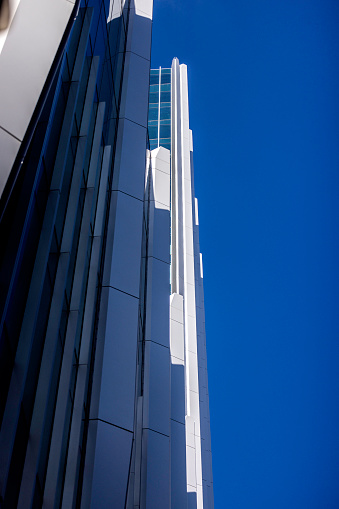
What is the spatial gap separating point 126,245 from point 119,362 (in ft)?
10.8

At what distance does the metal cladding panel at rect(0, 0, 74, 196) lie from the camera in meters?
6.76

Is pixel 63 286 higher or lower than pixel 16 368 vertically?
higher

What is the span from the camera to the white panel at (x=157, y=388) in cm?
1886

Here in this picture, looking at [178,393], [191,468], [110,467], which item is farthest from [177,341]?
[110,467]

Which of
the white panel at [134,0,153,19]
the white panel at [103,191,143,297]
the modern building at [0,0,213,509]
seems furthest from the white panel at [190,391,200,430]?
the white panel at [103,191,143,297]

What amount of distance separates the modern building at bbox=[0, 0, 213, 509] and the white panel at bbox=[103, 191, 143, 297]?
0.12ft

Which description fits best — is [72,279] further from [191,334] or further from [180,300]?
[191,334]

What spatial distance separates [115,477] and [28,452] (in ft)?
11.0

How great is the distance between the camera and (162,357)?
20750mm

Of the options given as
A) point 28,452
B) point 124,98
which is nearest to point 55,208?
point 28,452

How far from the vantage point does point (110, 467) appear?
39.6ft

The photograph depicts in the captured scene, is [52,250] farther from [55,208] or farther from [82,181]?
[82,181]

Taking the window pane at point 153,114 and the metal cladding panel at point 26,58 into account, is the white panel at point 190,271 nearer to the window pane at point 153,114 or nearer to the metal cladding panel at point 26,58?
the window pane at point 153,114

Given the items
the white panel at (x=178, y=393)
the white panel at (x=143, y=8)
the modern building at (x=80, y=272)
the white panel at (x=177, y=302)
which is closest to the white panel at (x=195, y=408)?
the white panel at (x=177, y=302)
